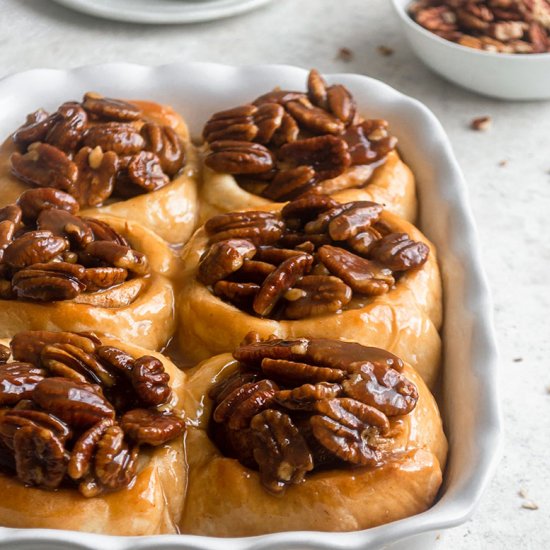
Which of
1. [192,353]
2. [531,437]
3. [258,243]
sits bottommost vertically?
[531,437]

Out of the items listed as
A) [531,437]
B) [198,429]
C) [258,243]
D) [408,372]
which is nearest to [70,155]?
[258,243]

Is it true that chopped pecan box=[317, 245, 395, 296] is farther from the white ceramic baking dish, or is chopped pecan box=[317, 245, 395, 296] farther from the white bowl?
the white bowl

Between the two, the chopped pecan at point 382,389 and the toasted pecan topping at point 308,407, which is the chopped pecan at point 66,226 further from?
the chopped pecan at point 382,389

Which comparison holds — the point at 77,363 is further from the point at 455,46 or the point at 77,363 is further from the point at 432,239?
the point at 455,46

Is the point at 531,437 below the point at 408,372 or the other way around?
below

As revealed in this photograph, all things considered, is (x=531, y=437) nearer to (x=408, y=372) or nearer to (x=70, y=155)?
(x=408, y=372)

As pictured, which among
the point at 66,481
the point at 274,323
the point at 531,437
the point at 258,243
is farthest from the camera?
the point at 531,437

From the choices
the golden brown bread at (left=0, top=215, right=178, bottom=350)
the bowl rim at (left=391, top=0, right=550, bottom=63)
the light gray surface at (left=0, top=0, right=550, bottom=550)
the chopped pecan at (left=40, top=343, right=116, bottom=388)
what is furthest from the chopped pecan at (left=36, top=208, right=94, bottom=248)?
the bowl rim at (left=391, top=0, right=550, bottom=63)
